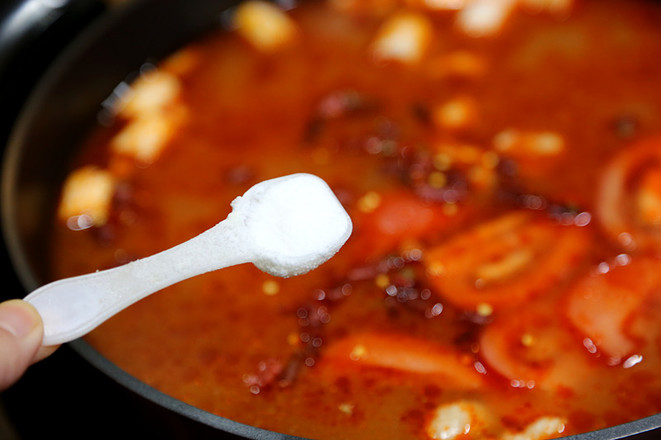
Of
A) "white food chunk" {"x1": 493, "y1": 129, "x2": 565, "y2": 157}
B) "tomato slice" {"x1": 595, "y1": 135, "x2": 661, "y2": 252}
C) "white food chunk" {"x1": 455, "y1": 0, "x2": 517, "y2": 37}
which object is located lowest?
"tomato slice" {"x1": 595, "y1": 135, "x2": 661, "y2": 252}

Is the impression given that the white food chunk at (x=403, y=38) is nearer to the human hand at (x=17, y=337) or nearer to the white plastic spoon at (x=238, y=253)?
the white plastic spoon at (x=238, y=253)

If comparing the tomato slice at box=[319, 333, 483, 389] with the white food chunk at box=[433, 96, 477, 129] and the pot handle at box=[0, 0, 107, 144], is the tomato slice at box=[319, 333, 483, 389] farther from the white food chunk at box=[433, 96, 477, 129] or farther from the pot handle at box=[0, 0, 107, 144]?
the pot handle at box=[0, 0, 107, 144]

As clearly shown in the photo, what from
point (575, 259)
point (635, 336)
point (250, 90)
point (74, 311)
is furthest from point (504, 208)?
point (74, 311)

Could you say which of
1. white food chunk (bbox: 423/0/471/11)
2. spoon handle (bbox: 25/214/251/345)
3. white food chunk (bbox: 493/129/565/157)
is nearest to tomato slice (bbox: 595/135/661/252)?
white food chunk (bbox: 493/129/565/157)

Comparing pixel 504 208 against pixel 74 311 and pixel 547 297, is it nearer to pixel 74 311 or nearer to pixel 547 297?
pixel 547 297

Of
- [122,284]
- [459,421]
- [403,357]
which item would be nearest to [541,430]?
[459,421]

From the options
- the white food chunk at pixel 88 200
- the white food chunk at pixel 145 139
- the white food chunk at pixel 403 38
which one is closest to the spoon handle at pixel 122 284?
the white food chunk at pixel 88 200

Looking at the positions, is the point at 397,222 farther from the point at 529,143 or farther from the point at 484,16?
the point at 484,16
